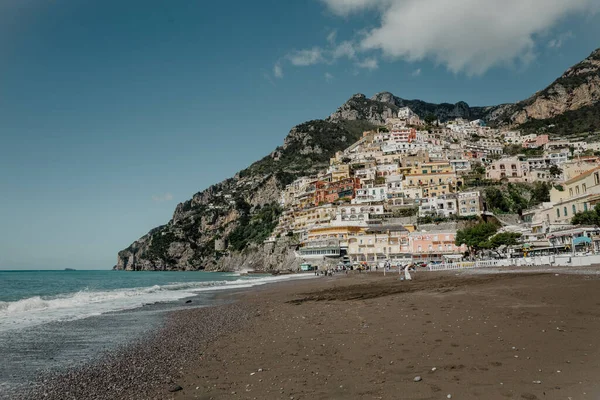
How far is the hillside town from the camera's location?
4906 cm

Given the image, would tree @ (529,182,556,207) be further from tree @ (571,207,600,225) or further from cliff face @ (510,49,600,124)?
cliff face @ (510,49,600,124)

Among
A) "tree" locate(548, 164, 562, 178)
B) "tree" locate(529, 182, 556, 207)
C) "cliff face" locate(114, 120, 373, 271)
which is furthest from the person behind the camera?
"cliff face" locate(114, 120, 373, 271)

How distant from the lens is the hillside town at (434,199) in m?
49.1

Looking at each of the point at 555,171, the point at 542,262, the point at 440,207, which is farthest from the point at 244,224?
the point at 542,262

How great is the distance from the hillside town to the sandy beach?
105 ft

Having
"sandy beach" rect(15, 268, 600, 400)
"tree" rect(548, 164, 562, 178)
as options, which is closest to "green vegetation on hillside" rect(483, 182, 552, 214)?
"tree" rect(548, 164, 562, 178)

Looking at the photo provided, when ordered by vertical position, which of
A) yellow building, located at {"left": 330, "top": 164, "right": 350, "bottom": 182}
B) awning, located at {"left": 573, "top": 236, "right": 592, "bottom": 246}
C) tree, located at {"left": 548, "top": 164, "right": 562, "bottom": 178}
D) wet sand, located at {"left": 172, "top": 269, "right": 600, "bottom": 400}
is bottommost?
wet sand, located at {"left": 172, "top": 269, "right": 600, "bottom": 400}

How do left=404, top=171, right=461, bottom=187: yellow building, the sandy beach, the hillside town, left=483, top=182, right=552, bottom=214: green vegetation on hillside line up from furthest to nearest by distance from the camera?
left=404, top=171, right=461, bottom=187: yellow building, left=483, top=182, right=552, bottom=214: green vegetation on hillside, the hillside town, the sandy beach

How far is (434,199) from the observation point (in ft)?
273

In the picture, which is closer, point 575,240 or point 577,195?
point 575,240

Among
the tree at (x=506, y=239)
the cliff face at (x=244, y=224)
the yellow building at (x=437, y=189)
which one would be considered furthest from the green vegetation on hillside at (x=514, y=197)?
the cliff face at (x=244, y=224)

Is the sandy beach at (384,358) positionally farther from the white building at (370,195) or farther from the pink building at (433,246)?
the white building at (370,195)

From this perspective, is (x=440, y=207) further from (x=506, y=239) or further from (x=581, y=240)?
(x=581, y=240)

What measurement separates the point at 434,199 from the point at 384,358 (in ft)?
261
